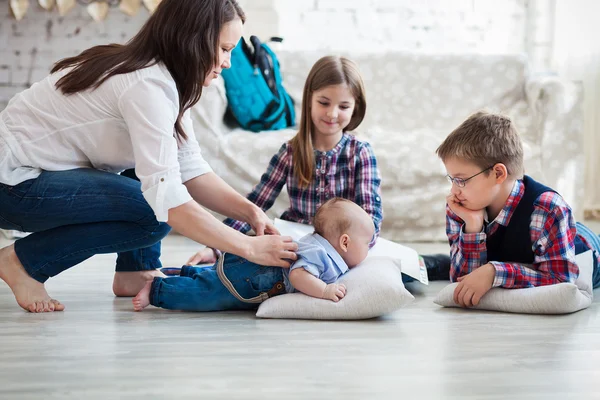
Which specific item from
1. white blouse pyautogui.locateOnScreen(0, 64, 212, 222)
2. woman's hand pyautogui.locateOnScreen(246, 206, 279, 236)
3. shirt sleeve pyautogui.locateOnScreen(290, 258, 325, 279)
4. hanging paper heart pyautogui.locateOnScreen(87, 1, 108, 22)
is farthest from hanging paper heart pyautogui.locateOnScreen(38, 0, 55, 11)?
shirt sleeve pyautogui.locateOnScreen(290, 258, 325, 279)

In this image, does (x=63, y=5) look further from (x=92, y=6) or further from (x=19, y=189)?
(x=19, y=189)

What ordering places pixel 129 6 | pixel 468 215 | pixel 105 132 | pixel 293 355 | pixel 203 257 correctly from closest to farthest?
pixel 293 355, pixel 105 132, pixel 468 215, pixel 203 257, pixel 129 6

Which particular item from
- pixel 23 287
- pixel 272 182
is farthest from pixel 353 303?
pixel 272 182

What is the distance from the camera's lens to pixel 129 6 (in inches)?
168

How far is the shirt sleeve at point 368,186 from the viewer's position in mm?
2365

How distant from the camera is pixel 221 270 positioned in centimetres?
179

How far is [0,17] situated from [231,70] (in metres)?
1.52

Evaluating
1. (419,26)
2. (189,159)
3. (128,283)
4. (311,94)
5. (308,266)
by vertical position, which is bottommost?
(128,283)

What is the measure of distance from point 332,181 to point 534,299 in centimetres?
85

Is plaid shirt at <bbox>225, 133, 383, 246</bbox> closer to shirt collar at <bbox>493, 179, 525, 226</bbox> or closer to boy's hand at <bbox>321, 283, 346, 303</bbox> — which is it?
shirt collar at <bbox>493, 179, 525, 226</bbox>

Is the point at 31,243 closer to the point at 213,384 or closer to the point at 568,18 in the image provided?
the point at 213,384

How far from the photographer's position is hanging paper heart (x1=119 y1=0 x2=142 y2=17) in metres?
4.27

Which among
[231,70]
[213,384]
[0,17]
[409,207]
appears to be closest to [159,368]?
[213,384]

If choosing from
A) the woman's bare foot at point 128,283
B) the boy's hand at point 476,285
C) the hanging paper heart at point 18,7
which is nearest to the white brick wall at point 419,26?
the hanging paper heart at point 18,7
